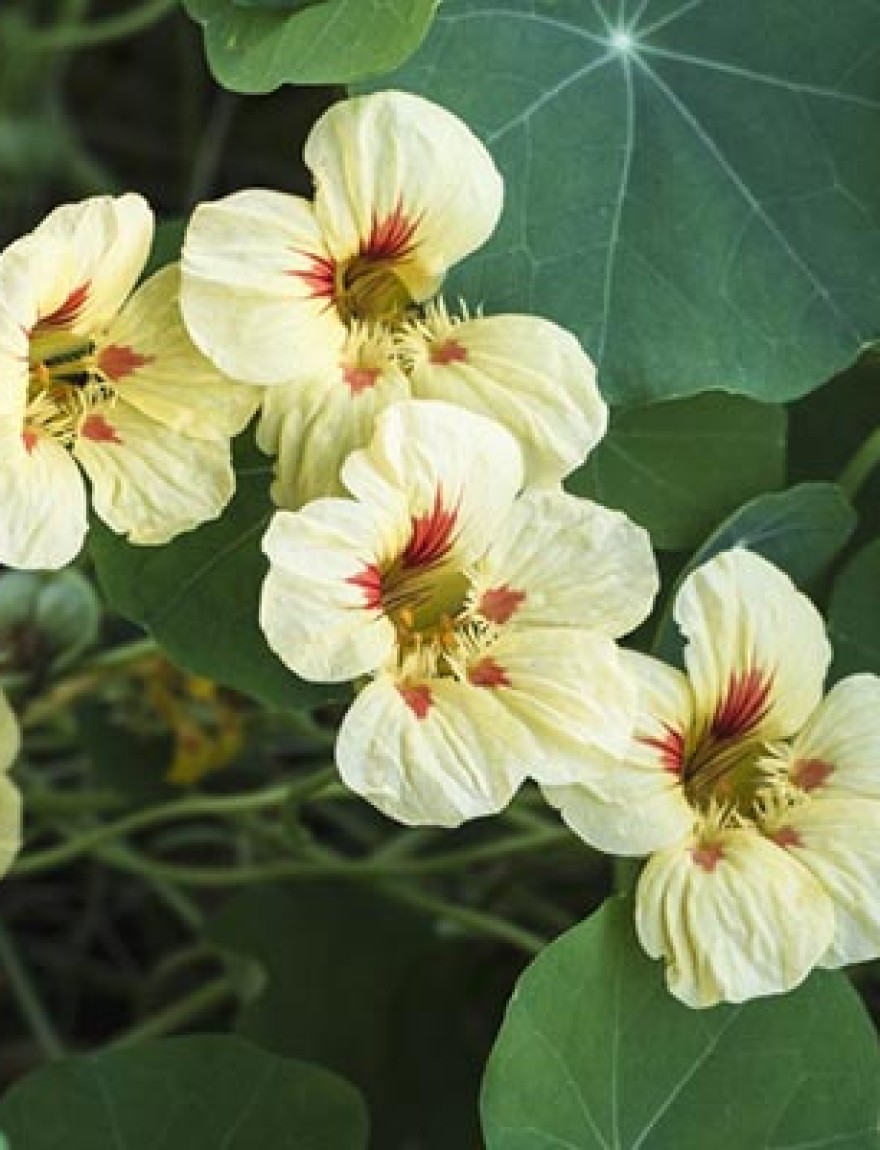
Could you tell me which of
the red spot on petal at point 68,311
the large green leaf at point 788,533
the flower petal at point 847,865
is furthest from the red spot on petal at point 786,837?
the red spot on petal at point 68,311

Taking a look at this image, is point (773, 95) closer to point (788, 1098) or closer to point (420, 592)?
point (420, 592)

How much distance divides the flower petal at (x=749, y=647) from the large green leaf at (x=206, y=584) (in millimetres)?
227

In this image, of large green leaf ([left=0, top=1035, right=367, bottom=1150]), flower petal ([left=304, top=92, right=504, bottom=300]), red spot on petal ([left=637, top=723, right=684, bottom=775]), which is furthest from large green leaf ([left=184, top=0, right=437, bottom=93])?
large green leaf ([left=0, top=1035, right=367, bottom=1150])

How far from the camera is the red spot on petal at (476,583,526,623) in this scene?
115 cm

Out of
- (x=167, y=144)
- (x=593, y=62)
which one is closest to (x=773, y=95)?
(x=593, y=62)

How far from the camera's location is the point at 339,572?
42.2 inches

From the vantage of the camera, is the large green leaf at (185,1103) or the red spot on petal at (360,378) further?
the large green leaf at (185,1103)

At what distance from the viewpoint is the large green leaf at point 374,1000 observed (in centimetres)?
163

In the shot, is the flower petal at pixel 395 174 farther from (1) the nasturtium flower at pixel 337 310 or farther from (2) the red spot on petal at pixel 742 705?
(2) the red spot on petal at pixel 742 705

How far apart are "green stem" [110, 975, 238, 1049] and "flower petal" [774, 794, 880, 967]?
2.03 feet

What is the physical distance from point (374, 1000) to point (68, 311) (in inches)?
28.4

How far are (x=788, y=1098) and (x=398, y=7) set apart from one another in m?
0.58

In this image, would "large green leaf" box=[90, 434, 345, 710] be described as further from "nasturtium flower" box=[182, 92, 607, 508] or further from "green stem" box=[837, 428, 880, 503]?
"green stem" box=[837, 428, 880, 503]

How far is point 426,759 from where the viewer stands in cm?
107
